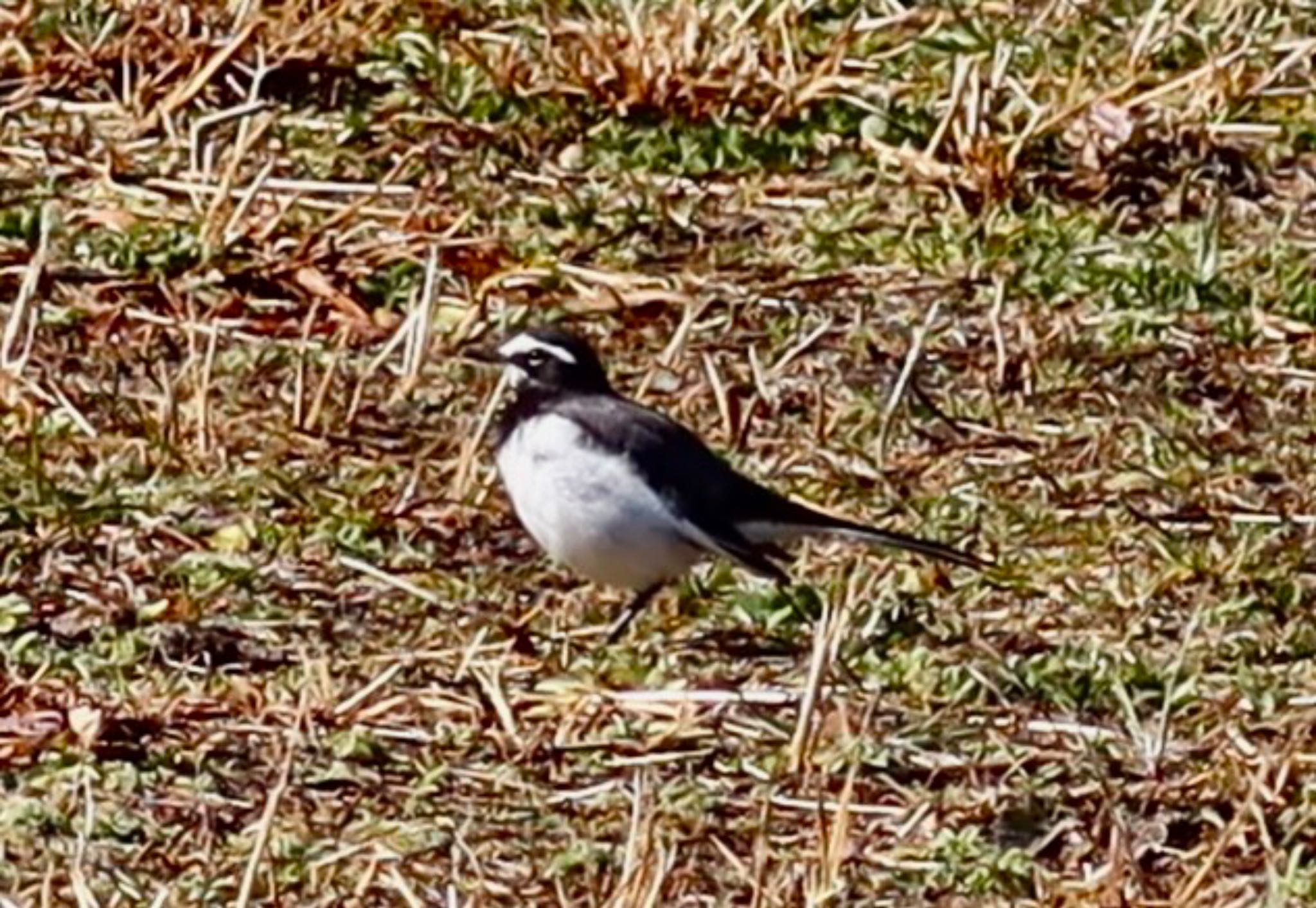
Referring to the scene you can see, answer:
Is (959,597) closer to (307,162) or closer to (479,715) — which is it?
(479,715)

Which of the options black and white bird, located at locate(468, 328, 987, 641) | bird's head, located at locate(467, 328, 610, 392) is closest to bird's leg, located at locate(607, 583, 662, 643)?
black and white bird, located at locate(468, 328, 987, 641)

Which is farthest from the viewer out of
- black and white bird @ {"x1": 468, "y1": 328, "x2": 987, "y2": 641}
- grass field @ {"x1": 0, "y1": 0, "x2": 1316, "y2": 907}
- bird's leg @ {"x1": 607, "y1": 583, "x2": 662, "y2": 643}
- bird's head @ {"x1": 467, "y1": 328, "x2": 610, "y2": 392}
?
bird's head @ {"x1": 467, "y1": 328, "x2": 610, "y2": 392}

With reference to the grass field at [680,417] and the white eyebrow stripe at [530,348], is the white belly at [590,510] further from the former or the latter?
the white eyebrow stripe at [530,348]

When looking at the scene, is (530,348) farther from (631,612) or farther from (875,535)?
(875,535)

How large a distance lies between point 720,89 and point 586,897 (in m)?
4.80

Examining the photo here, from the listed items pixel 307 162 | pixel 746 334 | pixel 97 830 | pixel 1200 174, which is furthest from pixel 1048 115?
pixel 97 830

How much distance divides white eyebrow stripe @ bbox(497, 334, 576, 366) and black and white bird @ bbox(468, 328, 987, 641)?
0.05 metres

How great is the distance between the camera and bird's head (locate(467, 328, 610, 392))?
401 inches

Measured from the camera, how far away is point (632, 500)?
32.2ft

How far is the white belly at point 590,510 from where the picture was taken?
966cm

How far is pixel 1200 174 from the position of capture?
40.1 ft

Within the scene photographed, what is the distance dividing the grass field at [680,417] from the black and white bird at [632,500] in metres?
0.13

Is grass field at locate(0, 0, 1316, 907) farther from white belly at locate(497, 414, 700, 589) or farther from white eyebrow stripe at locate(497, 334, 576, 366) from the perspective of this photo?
white eyebrow stripe at locate(497, 334, 576, 366)

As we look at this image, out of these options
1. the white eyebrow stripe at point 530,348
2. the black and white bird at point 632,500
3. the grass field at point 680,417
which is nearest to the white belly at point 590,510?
the black and white bird at point 632,500
